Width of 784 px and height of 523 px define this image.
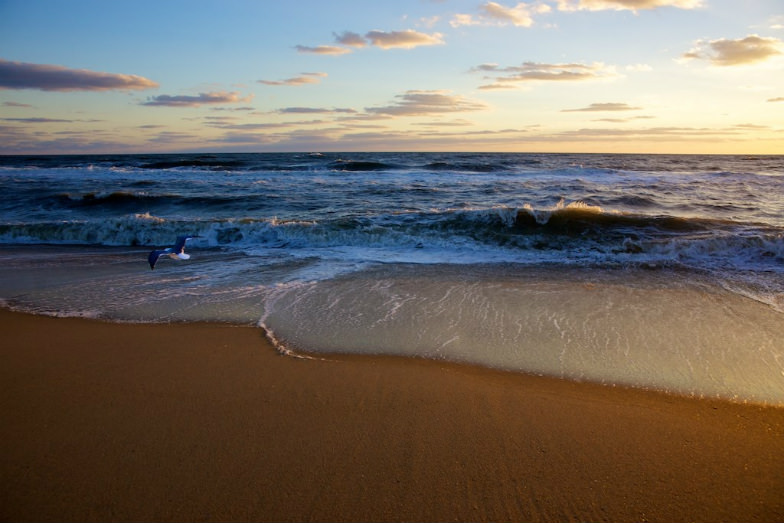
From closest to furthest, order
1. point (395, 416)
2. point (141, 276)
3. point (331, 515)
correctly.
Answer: point (331, 515) → point (395, 416) → point (141, 276)

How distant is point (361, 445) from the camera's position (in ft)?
9.01

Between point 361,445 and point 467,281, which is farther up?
point 467,281

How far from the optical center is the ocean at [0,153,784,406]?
13.6ft

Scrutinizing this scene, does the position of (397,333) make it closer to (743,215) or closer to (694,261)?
(694,261)

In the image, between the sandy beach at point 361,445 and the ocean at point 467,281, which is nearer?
the sandy beach at point 361,445

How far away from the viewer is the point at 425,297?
19.2 ft

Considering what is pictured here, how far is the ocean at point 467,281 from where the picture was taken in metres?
4.16

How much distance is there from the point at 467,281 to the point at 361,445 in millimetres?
4293

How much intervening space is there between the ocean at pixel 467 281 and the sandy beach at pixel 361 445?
0.47 metres

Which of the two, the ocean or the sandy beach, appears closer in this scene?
the sandy beach

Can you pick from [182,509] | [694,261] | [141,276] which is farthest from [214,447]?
[694,261]

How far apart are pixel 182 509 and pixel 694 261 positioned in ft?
29.1

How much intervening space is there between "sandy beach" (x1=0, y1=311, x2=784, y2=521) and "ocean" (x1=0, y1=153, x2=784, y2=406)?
473mm

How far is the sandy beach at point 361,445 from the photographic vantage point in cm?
229
